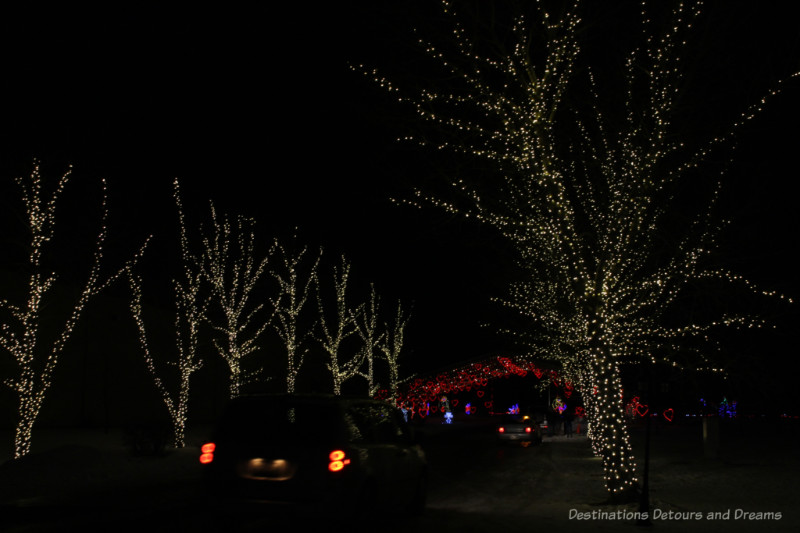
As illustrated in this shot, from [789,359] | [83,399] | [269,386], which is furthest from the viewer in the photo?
[269,386]

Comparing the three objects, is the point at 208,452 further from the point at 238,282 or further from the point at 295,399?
the point at 238,282

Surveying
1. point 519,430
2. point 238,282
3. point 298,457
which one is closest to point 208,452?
point 298,457

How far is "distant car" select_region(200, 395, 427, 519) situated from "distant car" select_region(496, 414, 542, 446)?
2486 centimetres

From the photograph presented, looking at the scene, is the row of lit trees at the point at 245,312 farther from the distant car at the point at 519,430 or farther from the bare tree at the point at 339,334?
the distant car at the point at 519,430

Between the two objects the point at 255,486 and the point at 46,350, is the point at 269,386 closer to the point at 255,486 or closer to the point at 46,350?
the point at 46,350

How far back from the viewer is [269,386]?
41750mm

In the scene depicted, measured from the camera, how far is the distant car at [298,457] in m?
9.83

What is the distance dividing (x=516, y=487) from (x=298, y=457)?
29.6ft

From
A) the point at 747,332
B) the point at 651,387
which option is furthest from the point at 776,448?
the point at 651,387

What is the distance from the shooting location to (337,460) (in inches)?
389

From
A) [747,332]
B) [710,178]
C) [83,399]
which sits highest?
[710,178]

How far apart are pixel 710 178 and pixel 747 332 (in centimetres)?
1611

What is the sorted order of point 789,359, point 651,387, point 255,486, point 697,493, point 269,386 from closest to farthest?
point 255,486 < point 651,387 < point 697,493 < point 789,359 < point 269,386

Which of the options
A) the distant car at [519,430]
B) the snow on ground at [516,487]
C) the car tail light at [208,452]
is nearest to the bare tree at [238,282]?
the snow on ground at [516,487]
